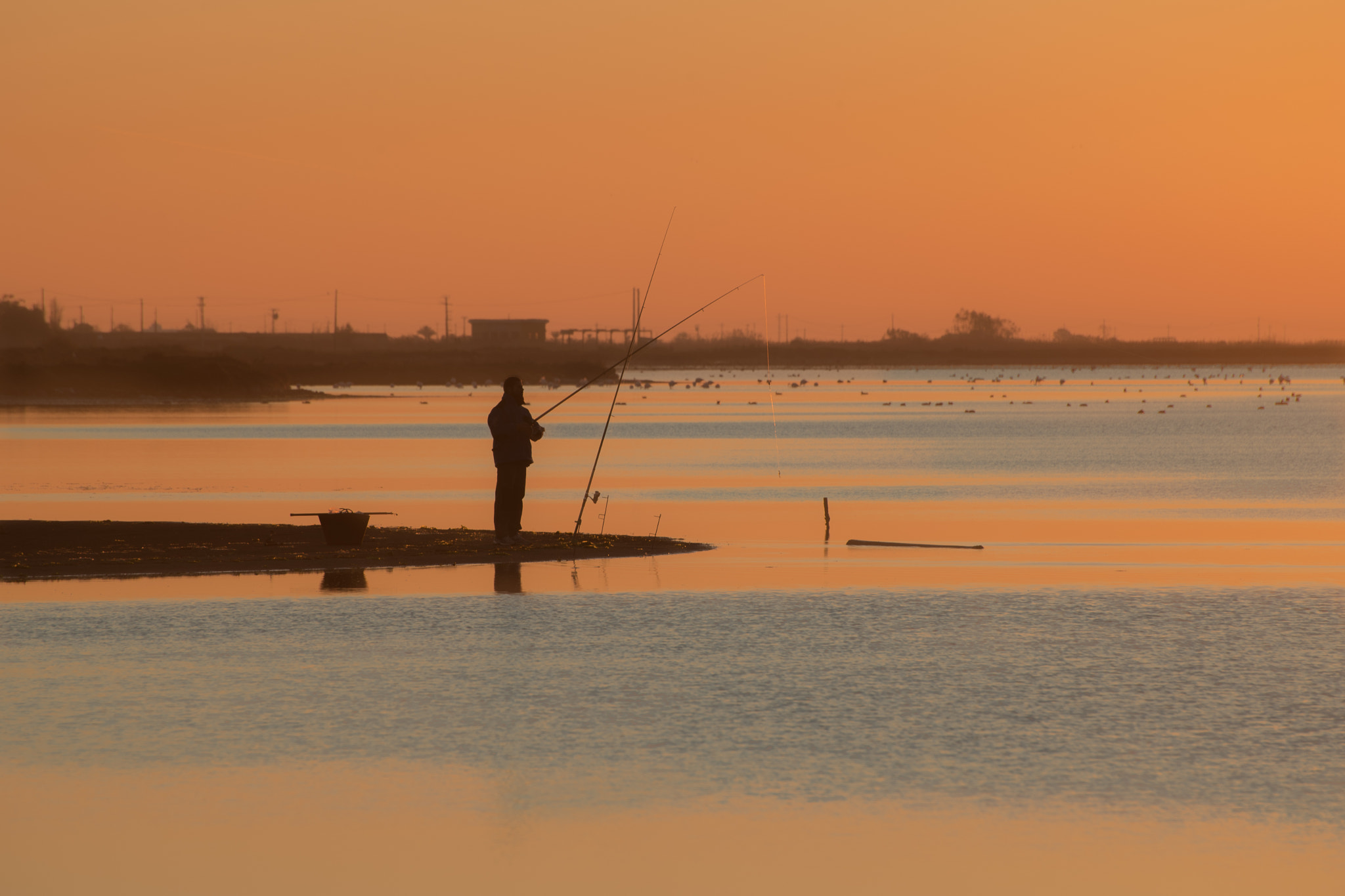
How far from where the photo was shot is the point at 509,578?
1700 centimetres

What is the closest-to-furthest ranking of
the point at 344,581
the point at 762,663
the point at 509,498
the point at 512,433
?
1. the point at 762,663
2. the point at 344,581
3. the point at 512,433
4. the point at 509,498

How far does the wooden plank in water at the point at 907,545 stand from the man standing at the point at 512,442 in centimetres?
489

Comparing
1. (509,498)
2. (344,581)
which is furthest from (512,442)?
(344,581)

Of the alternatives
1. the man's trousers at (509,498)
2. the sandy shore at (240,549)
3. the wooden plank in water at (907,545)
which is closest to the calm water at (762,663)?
the wooden plank in water at (907,545)

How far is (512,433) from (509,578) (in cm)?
229

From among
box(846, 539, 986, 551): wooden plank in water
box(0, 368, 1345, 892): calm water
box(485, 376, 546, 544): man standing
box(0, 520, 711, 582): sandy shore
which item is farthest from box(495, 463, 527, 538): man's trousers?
box(846, 539, 986, 551): wooden plank in water

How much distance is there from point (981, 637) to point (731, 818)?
5807 millimetres

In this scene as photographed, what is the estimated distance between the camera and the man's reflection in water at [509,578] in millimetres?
15977

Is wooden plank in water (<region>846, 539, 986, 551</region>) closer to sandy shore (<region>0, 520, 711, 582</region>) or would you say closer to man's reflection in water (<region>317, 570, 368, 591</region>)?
sandy shore (<region>0, 520, 711, 582</region>)

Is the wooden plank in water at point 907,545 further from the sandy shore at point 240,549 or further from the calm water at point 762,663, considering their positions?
the sandy shore at point 240,549

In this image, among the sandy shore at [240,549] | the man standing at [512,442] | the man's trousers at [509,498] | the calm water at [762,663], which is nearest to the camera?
the calm water at [762,663]

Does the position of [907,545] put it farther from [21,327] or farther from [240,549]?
[21,327]

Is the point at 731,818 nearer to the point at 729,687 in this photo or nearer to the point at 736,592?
the point at 729,687

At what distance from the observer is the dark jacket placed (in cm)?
1858
